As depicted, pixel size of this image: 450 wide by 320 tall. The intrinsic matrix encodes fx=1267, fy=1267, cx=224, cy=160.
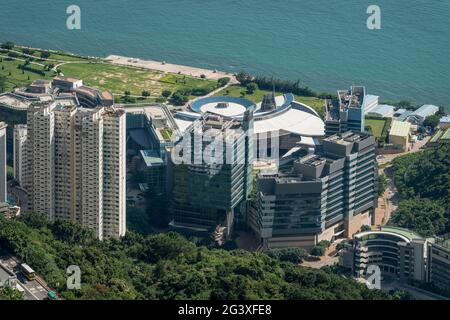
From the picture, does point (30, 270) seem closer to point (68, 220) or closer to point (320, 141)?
point (68, 220)

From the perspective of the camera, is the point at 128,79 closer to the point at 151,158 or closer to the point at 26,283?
the point at 151,158

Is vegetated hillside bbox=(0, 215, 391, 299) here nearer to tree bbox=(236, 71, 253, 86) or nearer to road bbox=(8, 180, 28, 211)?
road bbox=(8, 180, 28, 211)

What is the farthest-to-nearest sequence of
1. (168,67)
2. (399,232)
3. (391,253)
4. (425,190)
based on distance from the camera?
1. (168,67)
2. (425,190)
3. (399,232)
4. (391,253)

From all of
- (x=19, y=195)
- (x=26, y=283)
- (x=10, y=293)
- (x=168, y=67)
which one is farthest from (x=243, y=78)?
(x=10, y=293)

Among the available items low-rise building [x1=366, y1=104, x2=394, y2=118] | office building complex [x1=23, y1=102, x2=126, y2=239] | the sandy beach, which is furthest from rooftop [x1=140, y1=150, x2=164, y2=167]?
the sandy beach

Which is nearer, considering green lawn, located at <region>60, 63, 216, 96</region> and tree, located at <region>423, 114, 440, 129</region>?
tree, located at <region>423, 114, 440, 129</region>

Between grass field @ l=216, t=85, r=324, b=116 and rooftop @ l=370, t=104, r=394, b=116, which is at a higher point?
grass field @ l=216, t=85, r=324, b=116
